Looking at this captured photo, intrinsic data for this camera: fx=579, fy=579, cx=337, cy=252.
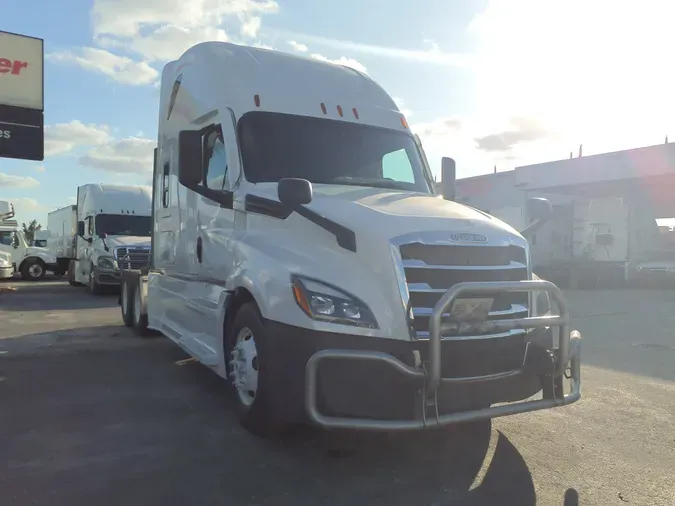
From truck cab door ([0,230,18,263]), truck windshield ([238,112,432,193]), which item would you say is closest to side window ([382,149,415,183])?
truck windshield ([238,112,432,193])

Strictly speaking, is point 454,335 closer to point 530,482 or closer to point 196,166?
point 530,482

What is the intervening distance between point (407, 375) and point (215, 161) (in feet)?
9.98

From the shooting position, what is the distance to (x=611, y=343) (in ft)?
30.5

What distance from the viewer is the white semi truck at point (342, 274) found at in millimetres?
3611

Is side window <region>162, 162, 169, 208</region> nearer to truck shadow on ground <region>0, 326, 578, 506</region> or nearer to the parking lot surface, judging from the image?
the parking lot surface

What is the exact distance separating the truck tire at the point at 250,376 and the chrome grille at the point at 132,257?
936 cm

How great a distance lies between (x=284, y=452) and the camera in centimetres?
425

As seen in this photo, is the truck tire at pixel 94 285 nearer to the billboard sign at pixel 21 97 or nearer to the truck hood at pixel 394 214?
the billboard sign at pixel 21 97

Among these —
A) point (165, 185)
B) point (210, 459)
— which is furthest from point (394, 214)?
point (165, 185)

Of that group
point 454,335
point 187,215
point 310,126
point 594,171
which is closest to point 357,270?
point 454,335

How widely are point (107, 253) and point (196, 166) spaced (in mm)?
12825

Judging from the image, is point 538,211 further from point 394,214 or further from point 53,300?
point 53,300

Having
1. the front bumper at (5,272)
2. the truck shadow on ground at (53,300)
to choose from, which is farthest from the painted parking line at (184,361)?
the front bumper at (5,272)

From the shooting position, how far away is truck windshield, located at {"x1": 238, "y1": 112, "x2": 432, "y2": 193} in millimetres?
5145
